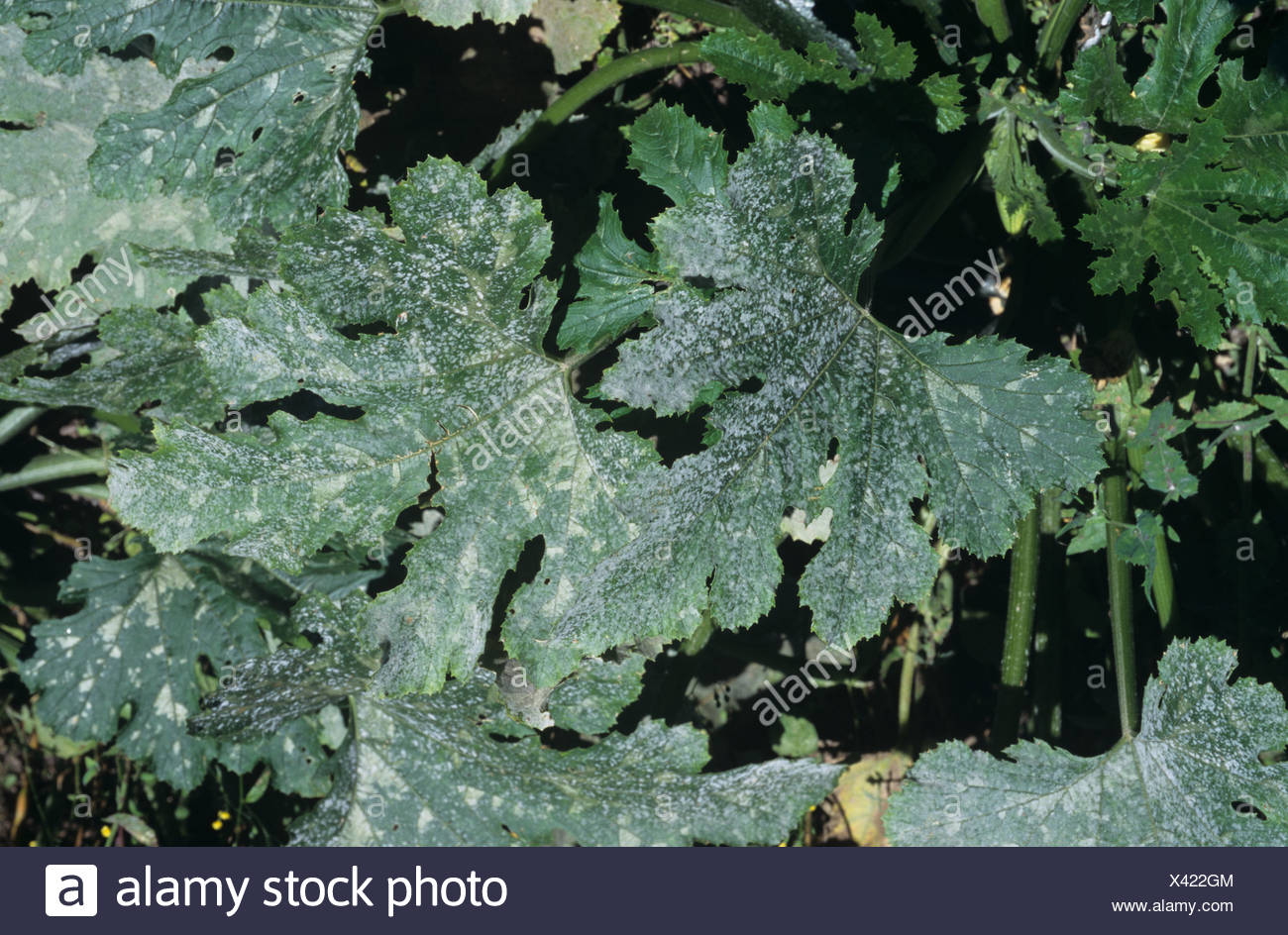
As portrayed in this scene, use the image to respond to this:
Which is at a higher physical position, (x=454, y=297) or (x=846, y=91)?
(x=846, y=91)

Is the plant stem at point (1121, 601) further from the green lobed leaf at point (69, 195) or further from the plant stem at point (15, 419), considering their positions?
the plant stem at point (15, 419)

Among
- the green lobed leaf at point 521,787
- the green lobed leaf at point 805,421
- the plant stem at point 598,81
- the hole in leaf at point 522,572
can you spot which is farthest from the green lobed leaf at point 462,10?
the green lobed leaf at point 521,787

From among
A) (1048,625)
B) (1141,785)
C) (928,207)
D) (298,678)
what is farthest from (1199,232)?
(298,678)

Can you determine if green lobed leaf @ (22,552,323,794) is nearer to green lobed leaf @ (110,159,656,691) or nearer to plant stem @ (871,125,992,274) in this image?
green lobed leaf @ (110,159,656,691)

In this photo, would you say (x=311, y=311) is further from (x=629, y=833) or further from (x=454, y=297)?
(x=629, y=833)

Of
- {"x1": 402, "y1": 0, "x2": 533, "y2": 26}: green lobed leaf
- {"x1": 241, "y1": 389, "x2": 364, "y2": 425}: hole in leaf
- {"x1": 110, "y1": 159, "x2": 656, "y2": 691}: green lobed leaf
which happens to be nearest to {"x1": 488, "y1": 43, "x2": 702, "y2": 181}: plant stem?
{"x1": 402, "y1": 0, "x2": 533, "y2": 26}: green lobed leaf
